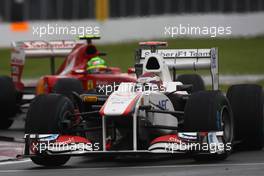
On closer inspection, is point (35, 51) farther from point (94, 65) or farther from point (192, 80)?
point (192, 80)

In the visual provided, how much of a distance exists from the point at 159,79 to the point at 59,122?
187 centimetres

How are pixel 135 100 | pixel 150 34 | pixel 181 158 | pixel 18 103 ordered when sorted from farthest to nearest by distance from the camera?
pixel 150 34, pixel 18 103, pixel 181 158, pixel 135 100

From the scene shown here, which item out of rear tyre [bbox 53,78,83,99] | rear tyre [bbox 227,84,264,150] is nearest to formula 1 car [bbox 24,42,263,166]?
→ rear tyre [bbox 227,84,264,150]

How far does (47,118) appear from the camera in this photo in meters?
13.1

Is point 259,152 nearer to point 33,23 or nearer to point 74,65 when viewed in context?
point 74,65

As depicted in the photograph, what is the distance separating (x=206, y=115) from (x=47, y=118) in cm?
203

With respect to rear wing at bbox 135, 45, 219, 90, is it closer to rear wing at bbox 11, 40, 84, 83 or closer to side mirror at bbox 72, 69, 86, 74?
side mirror at bbox 72, 69, 86, 74

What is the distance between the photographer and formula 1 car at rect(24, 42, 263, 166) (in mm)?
12836

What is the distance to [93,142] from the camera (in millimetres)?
13461

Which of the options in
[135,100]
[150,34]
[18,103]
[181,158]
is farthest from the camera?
[150,34]

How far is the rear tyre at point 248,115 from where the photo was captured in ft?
47.6

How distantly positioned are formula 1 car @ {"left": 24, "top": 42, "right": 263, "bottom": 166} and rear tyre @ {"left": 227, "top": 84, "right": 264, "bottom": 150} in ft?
1.08

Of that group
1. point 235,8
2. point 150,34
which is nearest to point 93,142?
point 150,34

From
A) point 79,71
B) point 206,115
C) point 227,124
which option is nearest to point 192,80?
point 79,71
